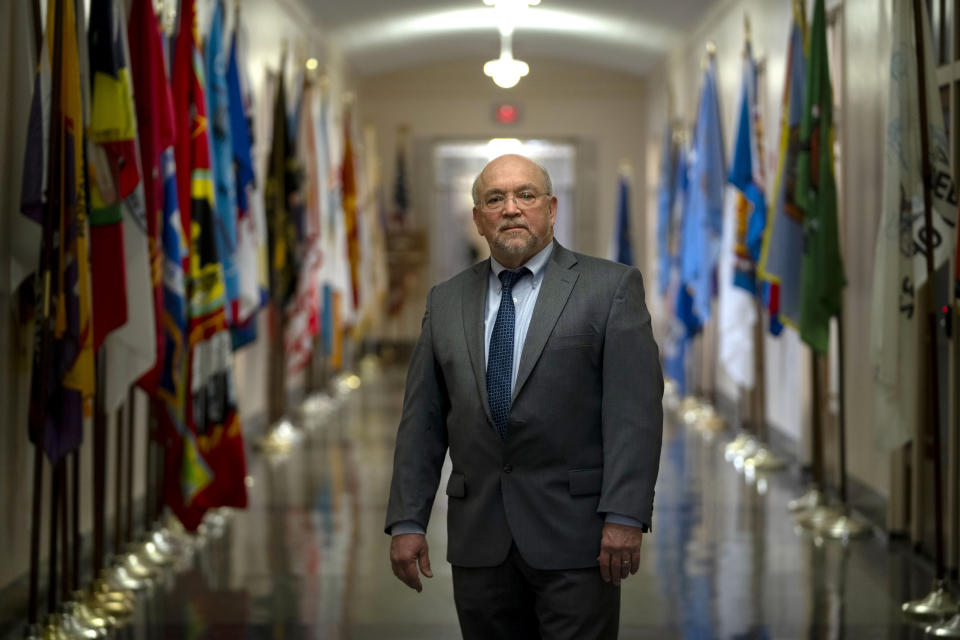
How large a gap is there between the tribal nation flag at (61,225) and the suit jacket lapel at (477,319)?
1883 millimetres

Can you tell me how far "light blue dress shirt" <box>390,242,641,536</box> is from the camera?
110 inches

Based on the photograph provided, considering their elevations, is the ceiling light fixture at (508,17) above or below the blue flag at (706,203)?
above

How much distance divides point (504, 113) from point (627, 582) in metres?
13.2

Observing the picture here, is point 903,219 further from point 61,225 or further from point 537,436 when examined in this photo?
point 61,225

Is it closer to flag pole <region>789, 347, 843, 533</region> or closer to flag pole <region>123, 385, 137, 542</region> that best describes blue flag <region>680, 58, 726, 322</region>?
flag pole <region>789, 347, 843, 533</region>

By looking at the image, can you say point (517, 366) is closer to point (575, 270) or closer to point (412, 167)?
point (575, 270)

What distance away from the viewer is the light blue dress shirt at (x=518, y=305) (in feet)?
9.18

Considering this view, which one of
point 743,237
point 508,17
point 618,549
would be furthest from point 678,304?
point 618,549

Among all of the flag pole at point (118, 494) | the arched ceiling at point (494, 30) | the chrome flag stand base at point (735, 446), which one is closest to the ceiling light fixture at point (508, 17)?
the arched ceiling at point (494, 30)

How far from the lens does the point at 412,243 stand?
700 inches

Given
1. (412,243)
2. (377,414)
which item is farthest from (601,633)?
(412,243)

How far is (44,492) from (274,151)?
169 inches

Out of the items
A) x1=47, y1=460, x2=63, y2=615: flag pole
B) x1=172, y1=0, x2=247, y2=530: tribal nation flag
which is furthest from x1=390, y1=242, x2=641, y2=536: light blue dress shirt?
x1=172, y1=0, x2=247, y2=530: tribal nation flag

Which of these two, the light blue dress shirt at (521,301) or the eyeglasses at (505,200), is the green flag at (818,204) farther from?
the eyeglasses at (505,200)
